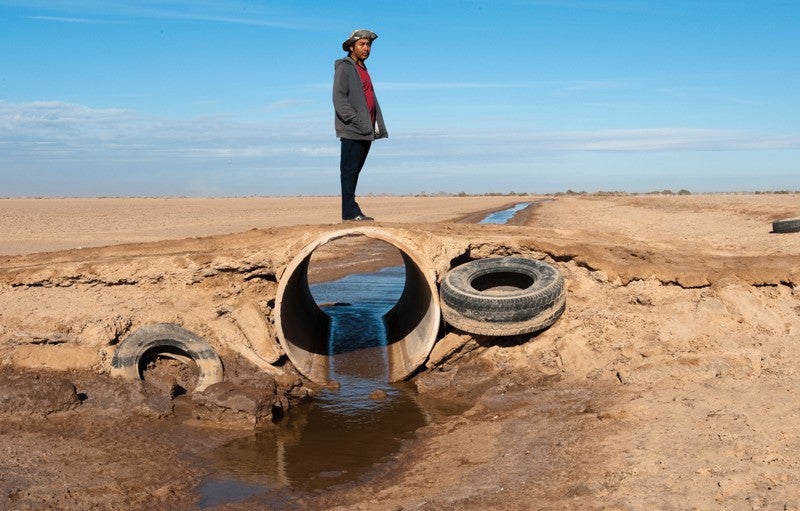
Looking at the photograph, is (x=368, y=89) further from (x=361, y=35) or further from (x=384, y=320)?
(x=384, y=320)

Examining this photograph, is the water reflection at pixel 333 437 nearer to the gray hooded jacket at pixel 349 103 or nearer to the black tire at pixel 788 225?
the gray hooded jacket at pixel 349 103

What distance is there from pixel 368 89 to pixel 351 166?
0.95 metres

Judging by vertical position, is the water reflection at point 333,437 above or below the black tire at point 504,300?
below

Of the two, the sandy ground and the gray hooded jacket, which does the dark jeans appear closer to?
the gray hooded jacket

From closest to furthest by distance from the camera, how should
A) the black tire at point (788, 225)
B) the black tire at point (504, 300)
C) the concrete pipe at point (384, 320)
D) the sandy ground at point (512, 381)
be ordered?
the sandy ground at point (512, 381) → the black tire at point (504, 300) → the concrete pipe at point (384, 320) → the black tire at point (788, 225)

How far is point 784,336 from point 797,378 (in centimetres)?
114

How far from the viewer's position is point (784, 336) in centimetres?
716

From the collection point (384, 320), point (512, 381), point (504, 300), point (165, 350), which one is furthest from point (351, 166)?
point (384, 320)

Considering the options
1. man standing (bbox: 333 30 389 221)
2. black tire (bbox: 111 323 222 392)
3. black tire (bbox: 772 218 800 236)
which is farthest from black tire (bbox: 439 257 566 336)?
black tire (bbox: 772 218 800 236)

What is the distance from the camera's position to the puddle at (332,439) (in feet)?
18.3

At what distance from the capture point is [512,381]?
7.59 m

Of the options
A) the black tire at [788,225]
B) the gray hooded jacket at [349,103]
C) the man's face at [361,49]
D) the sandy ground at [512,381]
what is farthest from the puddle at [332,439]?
the black tire at [788,225]

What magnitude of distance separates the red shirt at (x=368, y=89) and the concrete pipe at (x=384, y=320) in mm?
1604

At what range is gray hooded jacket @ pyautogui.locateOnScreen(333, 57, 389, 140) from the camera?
8.63 metres
